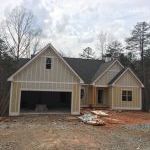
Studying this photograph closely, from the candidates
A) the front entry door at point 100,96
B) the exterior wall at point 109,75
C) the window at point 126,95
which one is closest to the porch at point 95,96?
the front entry door at point 100,96

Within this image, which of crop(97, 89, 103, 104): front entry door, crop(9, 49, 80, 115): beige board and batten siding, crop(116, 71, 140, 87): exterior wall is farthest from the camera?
crop(97, 89, 103, 104): front entry door

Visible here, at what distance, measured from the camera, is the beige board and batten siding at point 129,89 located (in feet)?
105

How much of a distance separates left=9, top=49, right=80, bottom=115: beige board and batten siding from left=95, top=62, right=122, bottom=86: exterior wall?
280 inches

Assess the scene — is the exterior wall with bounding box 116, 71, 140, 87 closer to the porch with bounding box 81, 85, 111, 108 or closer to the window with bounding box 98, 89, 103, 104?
the porch with bounding box 81, 85, 111, 108

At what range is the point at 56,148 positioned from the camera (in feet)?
41.4

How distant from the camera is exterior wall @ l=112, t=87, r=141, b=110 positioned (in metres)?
32.0

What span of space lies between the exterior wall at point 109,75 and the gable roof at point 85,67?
138cm

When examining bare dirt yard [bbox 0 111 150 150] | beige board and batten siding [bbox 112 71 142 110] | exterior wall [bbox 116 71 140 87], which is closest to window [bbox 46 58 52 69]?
bare dirt yard [bbox 0 111 150 150]

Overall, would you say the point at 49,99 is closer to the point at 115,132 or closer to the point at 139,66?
the point at 115,132

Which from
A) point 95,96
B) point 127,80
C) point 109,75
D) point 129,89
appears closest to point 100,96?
point 95,96

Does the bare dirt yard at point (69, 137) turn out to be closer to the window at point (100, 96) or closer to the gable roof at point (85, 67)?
the window at point (100, 96)

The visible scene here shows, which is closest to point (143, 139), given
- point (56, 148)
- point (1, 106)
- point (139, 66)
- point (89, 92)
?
point (56, 148)

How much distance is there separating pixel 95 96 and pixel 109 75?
9.84 ft

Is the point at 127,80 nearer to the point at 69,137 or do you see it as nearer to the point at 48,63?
the point at 48,63
